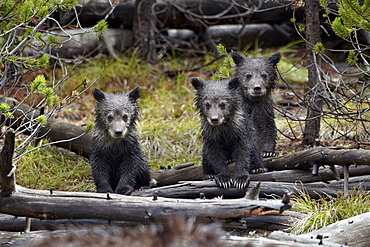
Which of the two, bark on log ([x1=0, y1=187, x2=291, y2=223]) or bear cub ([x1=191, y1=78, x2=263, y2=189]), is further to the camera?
bear cub ([x1=191, y1=78, x2=263, y2=189])

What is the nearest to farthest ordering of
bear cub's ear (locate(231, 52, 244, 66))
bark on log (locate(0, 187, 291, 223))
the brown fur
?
the brown fur < bark on log (locate(0, 187, 291, 223)) < bear cub's ear (locate(231, 52, 244, 66))

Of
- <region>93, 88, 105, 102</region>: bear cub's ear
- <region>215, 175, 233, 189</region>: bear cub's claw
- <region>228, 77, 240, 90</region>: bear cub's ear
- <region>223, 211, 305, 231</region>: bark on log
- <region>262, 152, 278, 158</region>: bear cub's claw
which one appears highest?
<region>228, 77, 240, 90</region>: bear cub's ear

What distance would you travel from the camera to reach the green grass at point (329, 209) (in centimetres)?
504

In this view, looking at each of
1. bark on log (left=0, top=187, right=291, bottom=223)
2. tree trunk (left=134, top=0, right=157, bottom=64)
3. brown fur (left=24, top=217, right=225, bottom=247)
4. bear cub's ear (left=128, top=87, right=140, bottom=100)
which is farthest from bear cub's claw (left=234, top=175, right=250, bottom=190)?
tree trunk (left=134, top=0, right=157, bottom=64)

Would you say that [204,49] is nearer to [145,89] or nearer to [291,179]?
[145,89]

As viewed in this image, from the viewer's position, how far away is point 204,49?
12312mm

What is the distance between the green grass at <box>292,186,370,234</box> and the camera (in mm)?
5035

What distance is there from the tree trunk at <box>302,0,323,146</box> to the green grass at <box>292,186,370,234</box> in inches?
72.1

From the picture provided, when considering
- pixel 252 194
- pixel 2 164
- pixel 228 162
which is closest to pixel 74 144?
pixel 228 162

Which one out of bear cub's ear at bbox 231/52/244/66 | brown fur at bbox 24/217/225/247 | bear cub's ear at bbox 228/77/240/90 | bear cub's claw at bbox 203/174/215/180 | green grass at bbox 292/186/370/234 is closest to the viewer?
brown fur at bbox 24/217/225/247

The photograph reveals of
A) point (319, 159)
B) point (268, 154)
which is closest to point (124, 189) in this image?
point (268, 154)

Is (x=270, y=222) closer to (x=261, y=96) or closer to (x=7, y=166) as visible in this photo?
(x=261, y=96)

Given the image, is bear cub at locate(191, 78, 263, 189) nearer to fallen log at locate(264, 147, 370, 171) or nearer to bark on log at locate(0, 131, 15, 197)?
fallen log at locate(264, 147, 370, 171)

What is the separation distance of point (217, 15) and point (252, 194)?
7.17m
